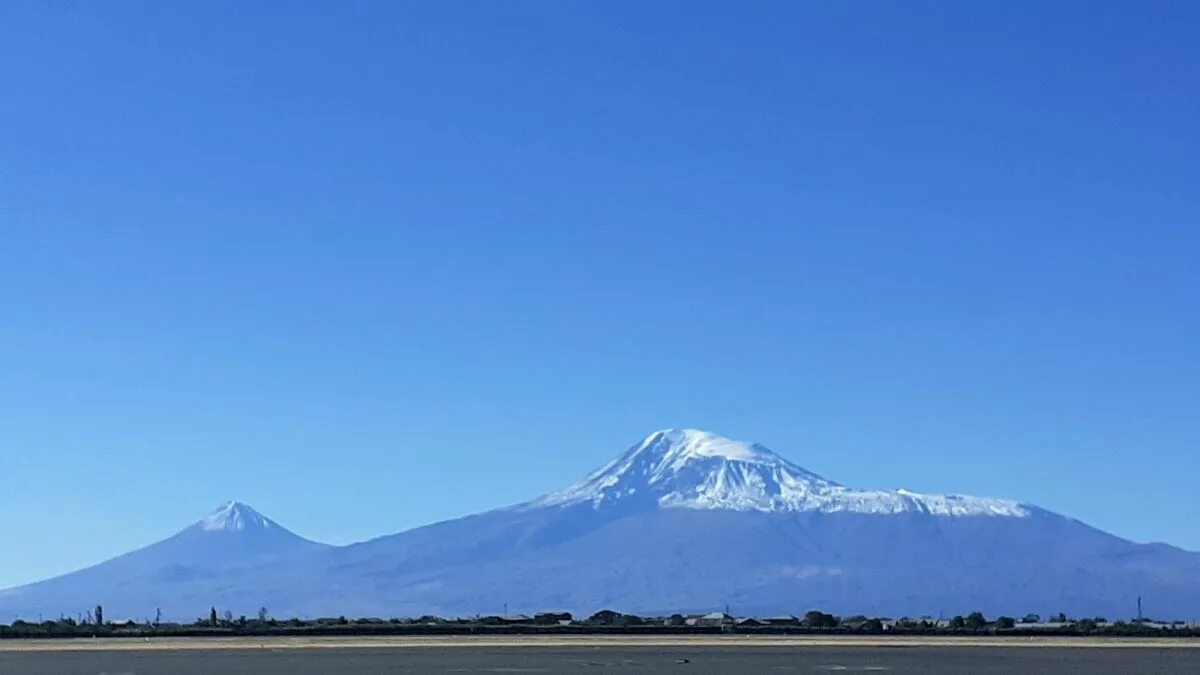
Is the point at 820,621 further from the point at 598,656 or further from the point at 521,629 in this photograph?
the point at 598,656

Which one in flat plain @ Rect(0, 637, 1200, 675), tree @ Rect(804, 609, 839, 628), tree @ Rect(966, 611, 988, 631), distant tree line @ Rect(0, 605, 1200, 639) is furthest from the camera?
tree @ Rect(804, 609, 839, 628)

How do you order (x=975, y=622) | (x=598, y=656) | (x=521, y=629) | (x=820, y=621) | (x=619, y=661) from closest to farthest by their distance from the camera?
(x=619, y=661) < (x=598, y=656) < (x=521, y=629) < (x=975, y=622) < (x=820, y=621)

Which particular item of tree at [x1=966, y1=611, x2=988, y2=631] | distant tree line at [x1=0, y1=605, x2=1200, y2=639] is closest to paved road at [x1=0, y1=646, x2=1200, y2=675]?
distant tree line at [x1=0, y1=605, x2=1200, y2=639]

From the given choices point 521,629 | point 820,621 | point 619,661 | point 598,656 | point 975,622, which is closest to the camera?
point 619,661

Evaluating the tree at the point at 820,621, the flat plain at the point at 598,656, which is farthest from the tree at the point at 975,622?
the flat plain at the point at 598,656

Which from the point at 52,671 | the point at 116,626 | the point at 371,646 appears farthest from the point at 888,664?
the point at 116,626

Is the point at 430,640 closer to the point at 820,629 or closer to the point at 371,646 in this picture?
the point at 371,646

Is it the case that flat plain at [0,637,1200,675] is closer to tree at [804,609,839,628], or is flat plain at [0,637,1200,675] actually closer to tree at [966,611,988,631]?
tree at [966,611,988,631]

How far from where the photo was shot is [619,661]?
76.2 metres

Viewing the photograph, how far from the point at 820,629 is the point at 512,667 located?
154ft

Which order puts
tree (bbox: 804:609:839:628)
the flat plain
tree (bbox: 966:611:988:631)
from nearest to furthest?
the flat plain, tree (bbox: 966:611:988:631), tree (bbox: 804:609:839:628)

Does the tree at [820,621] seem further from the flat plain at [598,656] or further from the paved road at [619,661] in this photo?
the paved road at [619,661]

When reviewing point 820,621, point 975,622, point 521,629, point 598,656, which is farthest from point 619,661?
point 820,621

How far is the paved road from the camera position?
7081 centimetres
